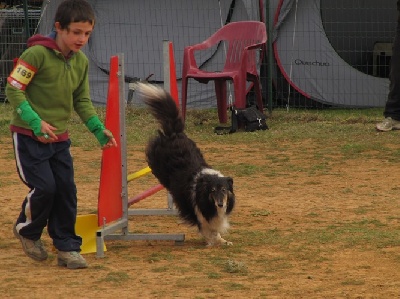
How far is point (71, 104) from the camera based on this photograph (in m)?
5.78

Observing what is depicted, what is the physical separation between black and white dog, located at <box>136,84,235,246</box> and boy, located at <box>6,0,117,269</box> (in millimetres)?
906

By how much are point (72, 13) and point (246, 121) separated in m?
6.86

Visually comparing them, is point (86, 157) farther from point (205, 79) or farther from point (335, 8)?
point (335, 8)

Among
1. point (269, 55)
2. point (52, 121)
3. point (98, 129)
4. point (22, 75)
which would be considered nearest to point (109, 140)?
point (98, 129)

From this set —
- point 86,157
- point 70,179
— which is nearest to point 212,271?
point 70,179

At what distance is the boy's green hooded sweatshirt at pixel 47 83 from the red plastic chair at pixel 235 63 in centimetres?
685

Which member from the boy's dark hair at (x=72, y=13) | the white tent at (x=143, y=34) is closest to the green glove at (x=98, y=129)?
the boy's dark hair at (x=72, y=13)

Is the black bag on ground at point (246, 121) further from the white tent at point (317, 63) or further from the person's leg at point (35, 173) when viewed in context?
the person's leg at point (35, 173)

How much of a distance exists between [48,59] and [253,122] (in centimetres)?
679

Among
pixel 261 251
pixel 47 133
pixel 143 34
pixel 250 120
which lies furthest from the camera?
pixel 143 34

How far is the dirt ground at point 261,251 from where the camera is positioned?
5352 mm

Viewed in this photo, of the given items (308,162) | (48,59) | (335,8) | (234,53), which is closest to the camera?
(48,59)

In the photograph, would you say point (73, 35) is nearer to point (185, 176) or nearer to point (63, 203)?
point (63, 203)

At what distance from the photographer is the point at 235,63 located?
43.4 feet
